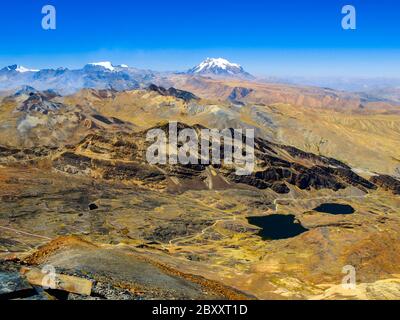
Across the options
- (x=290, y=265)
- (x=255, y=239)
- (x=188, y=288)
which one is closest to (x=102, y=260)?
(x=188, y=288)

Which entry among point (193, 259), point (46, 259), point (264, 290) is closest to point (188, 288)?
point (46, 259)

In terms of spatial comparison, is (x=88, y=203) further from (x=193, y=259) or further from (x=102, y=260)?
(x=102, y=260)

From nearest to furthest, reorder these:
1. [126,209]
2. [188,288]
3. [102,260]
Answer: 1. [188,288]
2. [102,260]
3. [126,209]

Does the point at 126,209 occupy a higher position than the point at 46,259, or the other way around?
the point at 46,259

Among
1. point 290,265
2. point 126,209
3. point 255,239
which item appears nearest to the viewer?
point 290,265
